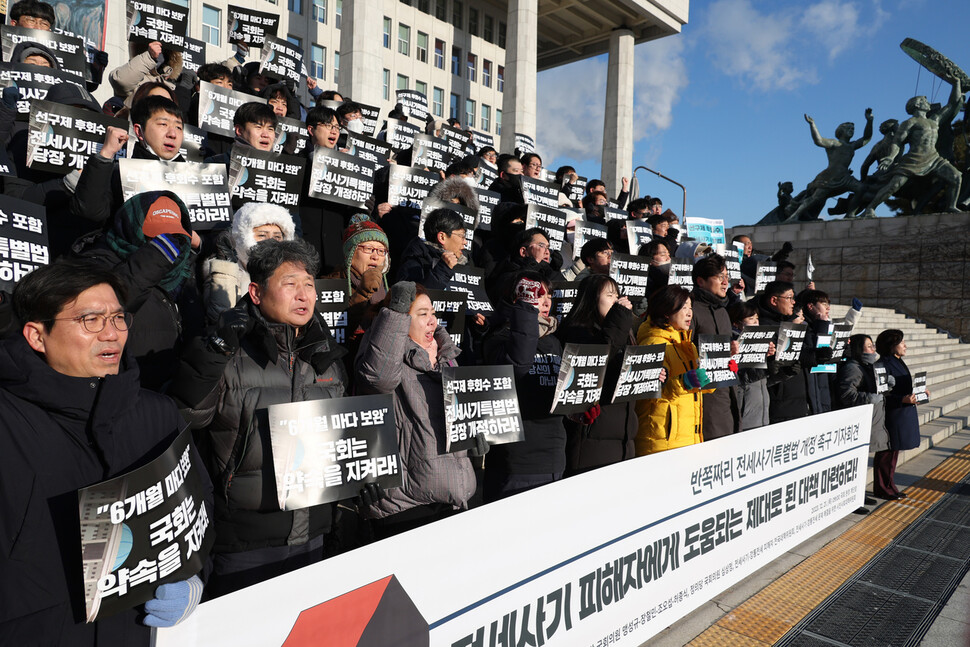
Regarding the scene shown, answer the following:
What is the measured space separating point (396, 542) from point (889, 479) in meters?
6.71

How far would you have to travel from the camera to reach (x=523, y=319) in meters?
3.62

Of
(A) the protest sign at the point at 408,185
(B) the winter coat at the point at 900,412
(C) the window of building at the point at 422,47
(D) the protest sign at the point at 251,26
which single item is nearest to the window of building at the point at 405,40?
(C) the window of building at the point at 422,47

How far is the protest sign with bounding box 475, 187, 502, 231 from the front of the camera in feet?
23.8

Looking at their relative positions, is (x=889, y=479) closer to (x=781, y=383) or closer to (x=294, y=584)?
(x=781, y=383)

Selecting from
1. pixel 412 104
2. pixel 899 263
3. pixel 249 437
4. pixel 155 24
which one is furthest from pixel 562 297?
pixel 899 263

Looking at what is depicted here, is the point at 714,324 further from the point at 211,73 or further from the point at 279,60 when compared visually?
the point at 279,60

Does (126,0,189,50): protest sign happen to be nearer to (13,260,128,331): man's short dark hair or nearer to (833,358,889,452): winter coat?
(13,260,128,331): man's short dark hair

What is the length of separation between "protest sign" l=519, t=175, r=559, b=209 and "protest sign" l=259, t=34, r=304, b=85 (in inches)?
150

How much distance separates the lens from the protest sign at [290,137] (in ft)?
→ 19.3

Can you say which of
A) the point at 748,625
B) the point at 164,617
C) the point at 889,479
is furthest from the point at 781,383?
the point at 164,617

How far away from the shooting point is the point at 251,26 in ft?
30.6

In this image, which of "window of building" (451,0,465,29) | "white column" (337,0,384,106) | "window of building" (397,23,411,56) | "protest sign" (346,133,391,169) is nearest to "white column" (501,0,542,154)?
"white column" (337,0,384,106)

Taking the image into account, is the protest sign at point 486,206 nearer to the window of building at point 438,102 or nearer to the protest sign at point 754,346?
the protest sign at point 754,346

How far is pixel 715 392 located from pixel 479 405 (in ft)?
8.45
